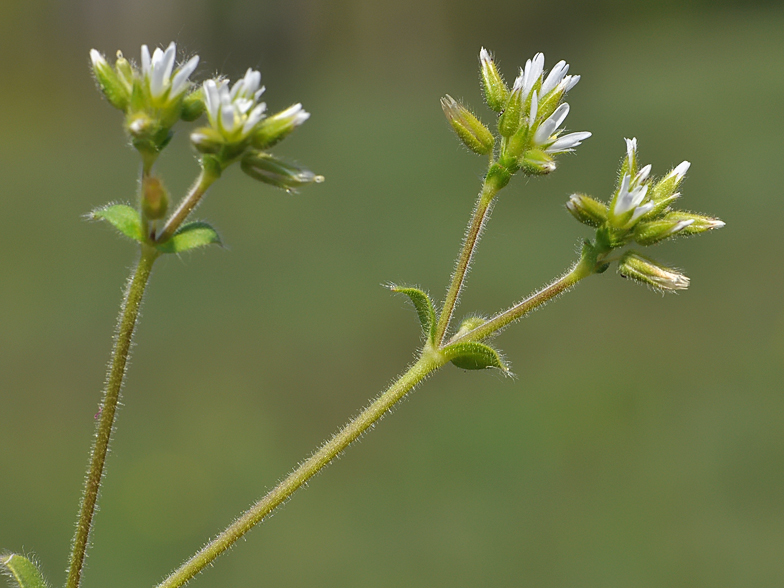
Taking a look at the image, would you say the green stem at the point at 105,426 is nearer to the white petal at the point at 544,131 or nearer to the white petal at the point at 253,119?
the white petal at the point at 253,119

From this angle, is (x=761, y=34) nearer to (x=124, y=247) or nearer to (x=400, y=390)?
(x=124, y=247)

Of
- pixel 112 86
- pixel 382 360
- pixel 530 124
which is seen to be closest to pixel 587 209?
pixel 530 124

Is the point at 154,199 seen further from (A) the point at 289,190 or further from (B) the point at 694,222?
(B) the point at 694,222

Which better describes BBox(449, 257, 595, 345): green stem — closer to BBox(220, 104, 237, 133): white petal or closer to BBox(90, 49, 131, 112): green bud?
BBox(220, 104, 237, 133): white petal

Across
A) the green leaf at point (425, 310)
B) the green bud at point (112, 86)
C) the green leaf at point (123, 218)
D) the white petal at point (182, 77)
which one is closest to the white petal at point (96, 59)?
the green bud at point (112, 86)

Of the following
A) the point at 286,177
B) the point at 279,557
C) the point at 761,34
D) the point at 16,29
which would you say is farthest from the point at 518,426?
the point at 761,34

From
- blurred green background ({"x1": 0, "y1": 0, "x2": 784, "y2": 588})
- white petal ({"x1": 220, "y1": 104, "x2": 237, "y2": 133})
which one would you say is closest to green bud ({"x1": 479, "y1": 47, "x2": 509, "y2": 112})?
white petal ({"x1": 220, "y1": 104, "x2": 237, "y2": 133})
